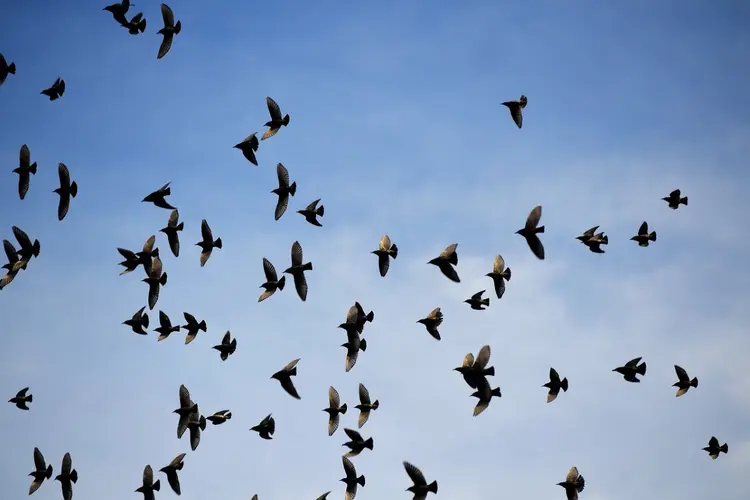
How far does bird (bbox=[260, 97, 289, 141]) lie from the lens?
33125 millimetres

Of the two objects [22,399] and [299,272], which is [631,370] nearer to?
[299,272]

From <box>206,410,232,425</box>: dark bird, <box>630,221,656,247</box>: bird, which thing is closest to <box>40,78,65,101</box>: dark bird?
<box>206,410,232,425</box>: dark bird

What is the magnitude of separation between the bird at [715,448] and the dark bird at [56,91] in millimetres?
29378

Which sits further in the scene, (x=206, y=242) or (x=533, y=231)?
(x=206, y=242)

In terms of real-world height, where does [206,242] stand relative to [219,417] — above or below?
above

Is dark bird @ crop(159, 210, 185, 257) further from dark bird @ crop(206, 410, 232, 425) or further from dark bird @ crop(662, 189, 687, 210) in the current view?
dark bird @ crop(662, 189, 687, 210)

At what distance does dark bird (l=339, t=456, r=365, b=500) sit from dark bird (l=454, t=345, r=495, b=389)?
5476mm

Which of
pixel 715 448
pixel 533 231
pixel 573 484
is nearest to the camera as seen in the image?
pixel 533 231

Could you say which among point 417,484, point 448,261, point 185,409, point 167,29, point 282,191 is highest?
point 167,29

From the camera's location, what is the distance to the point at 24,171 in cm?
3481

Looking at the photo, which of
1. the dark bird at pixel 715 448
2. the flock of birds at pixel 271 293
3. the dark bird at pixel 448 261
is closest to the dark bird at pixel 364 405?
the flock of birds at pixel 271 293

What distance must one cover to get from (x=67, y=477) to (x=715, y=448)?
26.3 meters

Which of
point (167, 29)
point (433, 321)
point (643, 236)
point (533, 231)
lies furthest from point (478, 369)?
point (167, 29)

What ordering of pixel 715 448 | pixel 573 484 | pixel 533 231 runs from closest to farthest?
1. pixel 533 231
2. pixel 573 484
3. pixel 715 448
